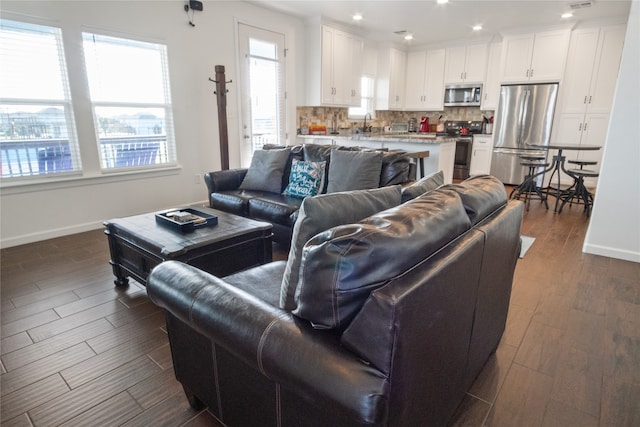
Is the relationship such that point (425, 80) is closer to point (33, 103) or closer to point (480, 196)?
point (33, 103)

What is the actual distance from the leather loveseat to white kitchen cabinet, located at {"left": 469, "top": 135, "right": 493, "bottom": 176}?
12.9 feet

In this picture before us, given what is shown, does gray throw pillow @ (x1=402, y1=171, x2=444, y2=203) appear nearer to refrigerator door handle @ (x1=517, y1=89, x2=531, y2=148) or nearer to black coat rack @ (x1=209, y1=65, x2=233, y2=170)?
black coat rack @ (x1=209, y1=65, x2=233, y2=170)

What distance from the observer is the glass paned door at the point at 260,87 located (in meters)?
4.86

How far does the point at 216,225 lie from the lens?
96.3 inches

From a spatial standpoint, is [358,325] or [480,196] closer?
[358,325]

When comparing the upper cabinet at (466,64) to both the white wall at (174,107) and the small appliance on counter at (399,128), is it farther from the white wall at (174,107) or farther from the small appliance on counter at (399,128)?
the white wall at (174,107)

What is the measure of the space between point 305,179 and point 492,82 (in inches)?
200

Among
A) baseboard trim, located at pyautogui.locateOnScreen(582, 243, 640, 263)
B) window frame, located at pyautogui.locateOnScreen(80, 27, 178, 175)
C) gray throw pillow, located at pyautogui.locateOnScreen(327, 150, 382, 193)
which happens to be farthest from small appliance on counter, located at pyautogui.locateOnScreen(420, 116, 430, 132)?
window frame, located at pyautogui.locateOnScreen(80, 27, 178, 175)

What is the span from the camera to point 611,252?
317cm

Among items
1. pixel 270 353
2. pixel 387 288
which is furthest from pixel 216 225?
pixel 387 288

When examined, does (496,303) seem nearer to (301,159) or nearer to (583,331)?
(583,331)

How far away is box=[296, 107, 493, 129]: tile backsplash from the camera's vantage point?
604 centimetres

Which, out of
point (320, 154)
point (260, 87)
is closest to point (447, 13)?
point (260, 87)

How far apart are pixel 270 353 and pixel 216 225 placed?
5.43 feet
